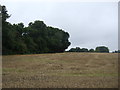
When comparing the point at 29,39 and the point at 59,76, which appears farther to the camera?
the point at 29,39

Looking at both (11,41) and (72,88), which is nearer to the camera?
(72,88)

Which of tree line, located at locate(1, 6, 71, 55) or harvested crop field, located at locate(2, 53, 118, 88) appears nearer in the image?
harvested crop field, located at locate(2, 53, 118, 88)

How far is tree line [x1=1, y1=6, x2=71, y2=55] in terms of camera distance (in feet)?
118

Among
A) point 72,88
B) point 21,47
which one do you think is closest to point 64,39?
point 21,47

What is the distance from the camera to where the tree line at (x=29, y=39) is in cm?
3606

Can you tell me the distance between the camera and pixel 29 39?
155 feet

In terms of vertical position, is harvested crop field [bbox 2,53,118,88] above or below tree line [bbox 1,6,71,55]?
below

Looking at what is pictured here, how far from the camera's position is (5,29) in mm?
34375

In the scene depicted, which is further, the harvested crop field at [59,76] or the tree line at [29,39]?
the tree line at [29,39]

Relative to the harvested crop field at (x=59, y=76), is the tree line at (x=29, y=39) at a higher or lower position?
higher

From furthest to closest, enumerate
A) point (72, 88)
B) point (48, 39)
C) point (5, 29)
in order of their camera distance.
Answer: point (48, 39)
point (5, 29)
point (72, 88)

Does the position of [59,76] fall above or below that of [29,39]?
below

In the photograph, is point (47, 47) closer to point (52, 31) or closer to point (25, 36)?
point (25, 36)

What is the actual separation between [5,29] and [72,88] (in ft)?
88.3
